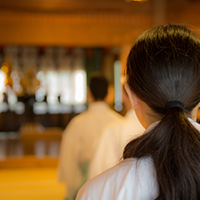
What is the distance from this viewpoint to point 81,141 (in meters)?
2.45

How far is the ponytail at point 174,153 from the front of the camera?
1.87 feet

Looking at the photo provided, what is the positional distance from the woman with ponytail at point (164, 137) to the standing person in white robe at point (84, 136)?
5.78ft

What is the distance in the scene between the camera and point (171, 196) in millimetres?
564

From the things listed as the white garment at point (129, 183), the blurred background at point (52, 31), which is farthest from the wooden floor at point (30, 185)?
the white garment at point (129, 183)

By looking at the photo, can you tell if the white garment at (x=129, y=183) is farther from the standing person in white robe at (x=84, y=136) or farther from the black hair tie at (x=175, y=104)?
the standing person in white robe at (x=84, y=136)

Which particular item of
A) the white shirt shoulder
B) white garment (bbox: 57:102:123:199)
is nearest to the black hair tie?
the white shirt shoulder

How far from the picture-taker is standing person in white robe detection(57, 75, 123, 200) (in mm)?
2420

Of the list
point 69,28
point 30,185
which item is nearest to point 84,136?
point 30,185

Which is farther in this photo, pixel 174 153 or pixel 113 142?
pixel 113 142

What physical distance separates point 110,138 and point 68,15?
145 inches

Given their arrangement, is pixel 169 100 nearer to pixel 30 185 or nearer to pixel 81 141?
pixel 81 141

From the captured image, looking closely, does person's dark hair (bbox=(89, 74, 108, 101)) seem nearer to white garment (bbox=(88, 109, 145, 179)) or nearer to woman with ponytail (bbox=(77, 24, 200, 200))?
white garment (bbox=(88, 109, 145, 179))

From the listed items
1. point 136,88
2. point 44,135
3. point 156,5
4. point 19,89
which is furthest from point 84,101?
point 136,88

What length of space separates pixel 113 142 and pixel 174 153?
1.20m
